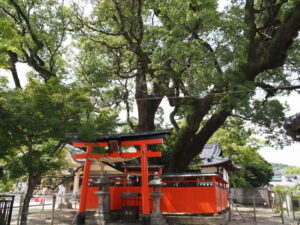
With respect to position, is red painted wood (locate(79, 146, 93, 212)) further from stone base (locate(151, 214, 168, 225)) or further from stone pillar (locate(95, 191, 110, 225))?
stone base (locate(151, 214, 168, 225))

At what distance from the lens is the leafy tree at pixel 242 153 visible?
13.1m

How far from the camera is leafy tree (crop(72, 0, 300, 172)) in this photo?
28.5 ft

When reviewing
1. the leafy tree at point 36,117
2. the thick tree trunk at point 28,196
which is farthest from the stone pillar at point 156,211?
the thick tree trunk at point 28,196

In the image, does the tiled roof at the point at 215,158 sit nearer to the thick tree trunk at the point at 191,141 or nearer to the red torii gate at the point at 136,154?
the thick tree trunk at the point at 191,141

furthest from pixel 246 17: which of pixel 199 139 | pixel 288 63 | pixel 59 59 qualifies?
pixel 59 59

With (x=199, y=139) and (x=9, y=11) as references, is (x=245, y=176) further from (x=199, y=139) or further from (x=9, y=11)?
(x=9, y=11)

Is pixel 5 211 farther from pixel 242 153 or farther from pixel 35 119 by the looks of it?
pixel 242 153

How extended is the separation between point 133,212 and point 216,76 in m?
6.20

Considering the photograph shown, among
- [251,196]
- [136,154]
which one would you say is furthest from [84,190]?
[251,196]

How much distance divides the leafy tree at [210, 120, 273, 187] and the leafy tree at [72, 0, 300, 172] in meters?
2.06

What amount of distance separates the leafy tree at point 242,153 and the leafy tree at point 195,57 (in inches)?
81.2

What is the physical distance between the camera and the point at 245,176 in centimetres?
2962

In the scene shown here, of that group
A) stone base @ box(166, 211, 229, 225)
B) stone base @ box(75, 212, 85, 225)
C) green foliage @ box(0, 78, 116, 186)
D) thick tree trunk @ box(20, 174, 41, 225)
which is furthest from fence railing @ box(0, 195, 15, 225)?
stone base @ box(166, 211, 229, 225)

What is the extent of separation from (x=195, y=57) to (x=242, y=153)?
1617cm
